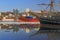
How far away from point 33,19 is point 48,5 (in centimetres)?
320

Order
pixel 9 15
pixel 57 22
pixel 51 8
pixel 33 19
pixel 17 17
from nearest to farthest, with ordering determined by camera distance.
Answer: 1. pixel 57 22
2. pixel 33 19
3. pixel 51 8
4. pixel 17 17
5. pixel 9 15

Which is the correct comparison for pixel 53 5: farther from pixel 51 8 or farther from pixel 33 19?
pixel 33 19

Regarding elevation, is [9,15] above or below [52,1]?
below

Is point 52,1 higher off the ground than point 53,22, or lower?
higher

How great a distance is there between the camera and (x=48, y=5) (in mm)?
23859

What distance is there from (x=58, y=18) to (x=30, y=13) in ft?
16.9

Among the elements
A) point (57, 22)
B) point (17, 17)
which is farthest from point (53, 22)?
point (17, 17)

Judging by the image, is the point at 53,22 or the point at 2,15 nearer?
the point at 53,22

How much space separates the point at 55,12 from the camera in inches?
896

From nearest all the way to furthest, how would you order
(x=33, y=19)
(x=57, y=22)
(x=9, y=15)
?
(x=57, y=22), (x=33, y=19), (x=9, y=15)

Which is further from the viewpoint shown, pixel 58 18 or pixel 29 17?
pixel 29 17

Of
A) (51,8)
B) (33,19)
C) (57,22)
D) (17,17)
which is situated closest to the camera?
(57,22)

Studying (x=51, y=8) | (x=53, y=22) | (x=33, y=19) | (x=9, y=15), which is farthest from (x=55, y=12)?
(x=9, y=15)

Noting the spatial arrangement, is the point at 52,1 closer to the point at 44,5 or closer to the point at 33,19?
the point at 44,5
